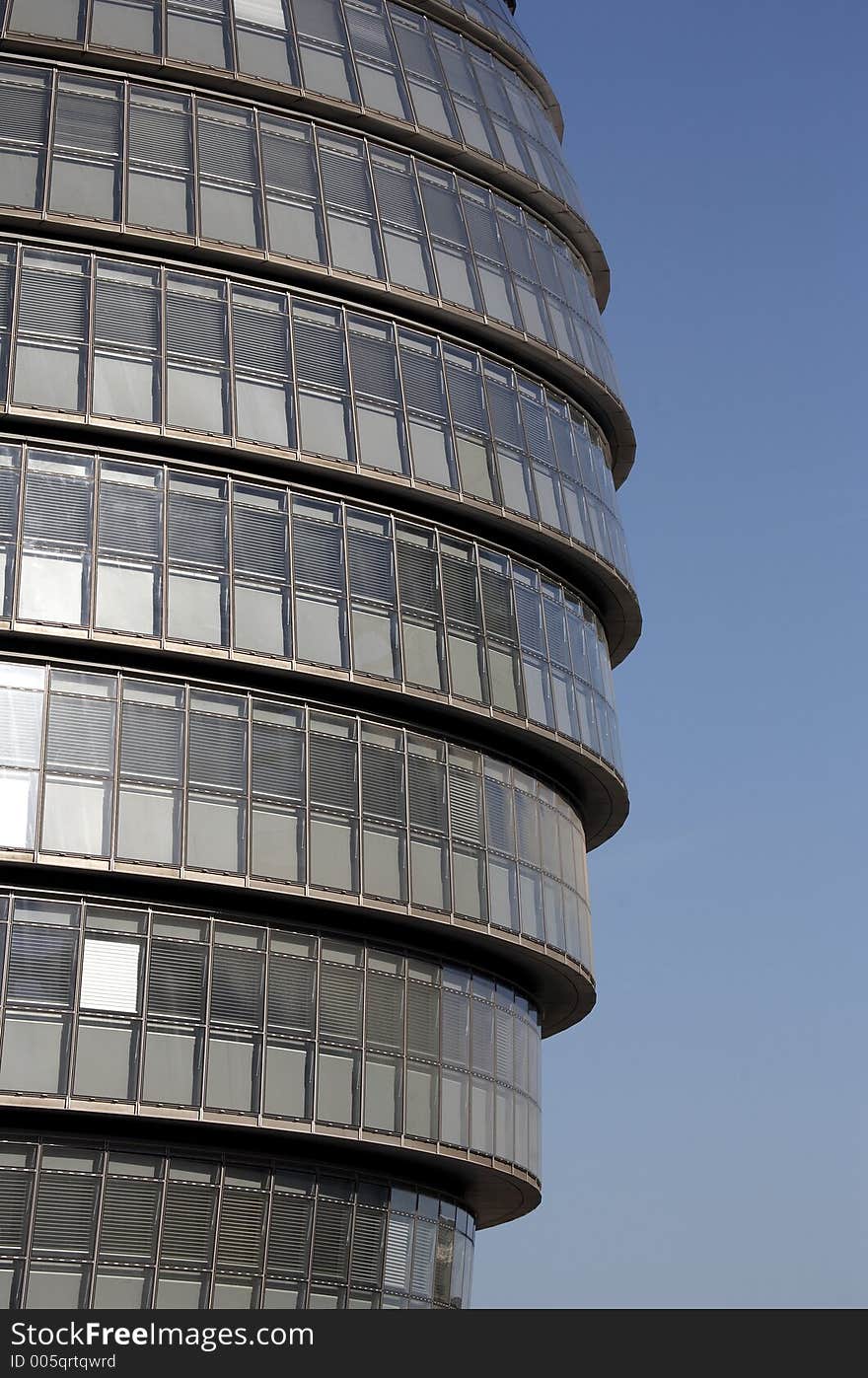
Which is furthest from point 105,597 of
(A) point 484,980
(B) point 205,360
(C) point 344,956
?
(A) point 484,980

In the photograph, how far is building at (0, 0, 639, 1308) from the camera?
2939cm

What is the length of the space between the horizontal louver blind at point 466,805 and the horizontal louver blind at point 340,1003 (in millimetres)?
3239

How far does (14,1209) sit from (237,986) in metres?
4.52

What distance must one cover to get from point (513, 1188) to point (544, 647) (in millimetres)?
9509

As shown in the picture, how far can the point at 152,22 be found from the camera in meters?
35.5

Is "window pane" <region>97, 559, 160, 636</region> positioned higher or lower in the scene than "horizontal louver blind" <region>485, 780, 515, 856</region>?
higher

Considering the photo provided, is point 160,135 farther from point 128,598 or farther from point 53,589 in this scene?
point 53,589

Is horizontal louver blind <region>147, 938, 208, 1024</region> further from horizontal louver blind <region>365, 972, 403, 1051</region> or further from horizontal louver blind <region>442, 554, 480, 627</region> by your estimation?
horizontal louver blind <region>442, 554, 480, 627</region>

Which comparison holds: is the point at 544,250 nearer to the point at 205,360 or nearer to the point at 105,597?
the point at 205,360

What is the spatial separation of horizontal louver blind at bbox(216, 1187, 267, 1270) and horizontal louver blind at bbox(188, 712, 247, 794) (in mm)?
6088

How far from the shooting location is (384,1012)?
1249 inches

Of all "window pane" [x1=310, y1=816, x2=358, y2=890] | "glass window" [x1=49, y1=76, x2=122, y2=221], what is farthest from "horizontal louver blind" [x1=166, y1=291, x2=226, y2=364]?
"window pane" [x1=310, y1=816, x2=358, y2=890]

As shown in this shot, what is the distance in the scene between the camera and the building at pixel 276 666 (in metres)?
29.4

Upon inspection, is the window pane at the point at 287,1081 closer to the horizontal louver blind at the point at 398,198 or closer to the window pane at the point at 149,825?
the window pane at the point at 149,825
